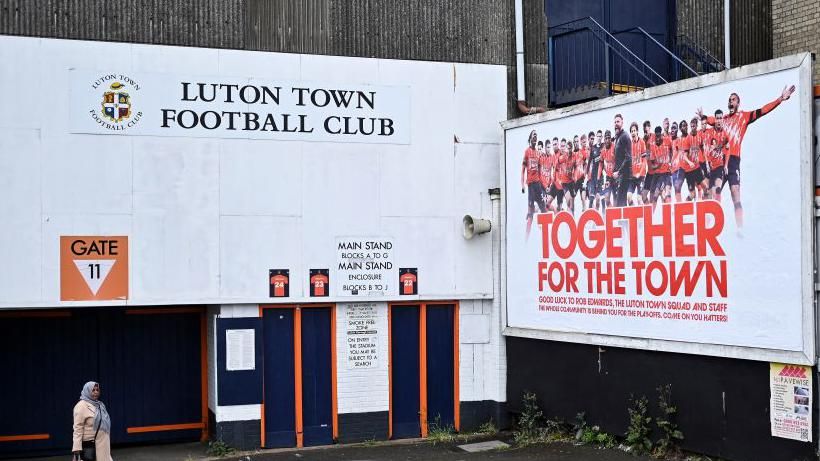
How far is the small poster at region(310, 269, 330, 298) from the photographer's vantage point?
15492mm

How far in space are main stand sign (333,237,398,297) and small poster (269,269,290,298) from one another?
0.77 metres

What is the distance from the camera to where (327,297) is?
15555 mm

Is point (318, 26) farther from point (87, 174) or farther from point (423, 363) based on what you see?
point (423, 363)

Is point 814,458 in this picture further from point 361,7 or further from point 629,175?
point 361,7

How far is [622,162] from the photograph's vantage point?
46.1 ft

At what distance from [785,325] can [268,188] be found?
774 centimetres

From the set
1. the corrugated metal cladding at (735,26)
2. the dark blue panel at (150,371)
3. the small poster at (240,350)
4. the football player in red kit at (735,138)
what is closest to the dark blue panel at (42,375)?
the dark blue panel at (150,371)

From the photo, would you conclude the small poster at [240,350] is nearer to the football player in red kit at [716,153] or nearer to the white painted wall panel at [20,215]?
the white painted wall panel at [20,215]

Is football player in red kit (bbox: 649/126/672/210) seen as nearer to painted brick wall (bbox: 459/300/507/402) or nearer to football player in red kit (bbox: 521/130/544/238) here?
football player in red kit (bbox: 521/130/544/238)

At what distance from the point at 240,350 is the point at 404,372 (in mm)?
2700

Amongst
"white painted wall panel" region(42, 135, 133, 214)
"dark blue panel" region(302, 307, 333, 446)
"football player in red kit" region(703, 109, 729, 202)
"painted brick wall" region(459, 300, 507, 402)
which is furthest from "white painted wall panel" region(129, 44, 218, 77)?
"football player in red kit" region(703, 109, 729, 202)

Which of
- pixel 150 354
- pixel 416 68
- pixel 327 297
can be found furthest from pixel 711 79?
pixel 150 354

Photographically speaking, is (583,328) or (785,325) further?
(583,328)

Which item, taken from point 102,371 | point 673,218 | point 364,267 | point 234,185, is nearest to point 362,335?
point 364,267
